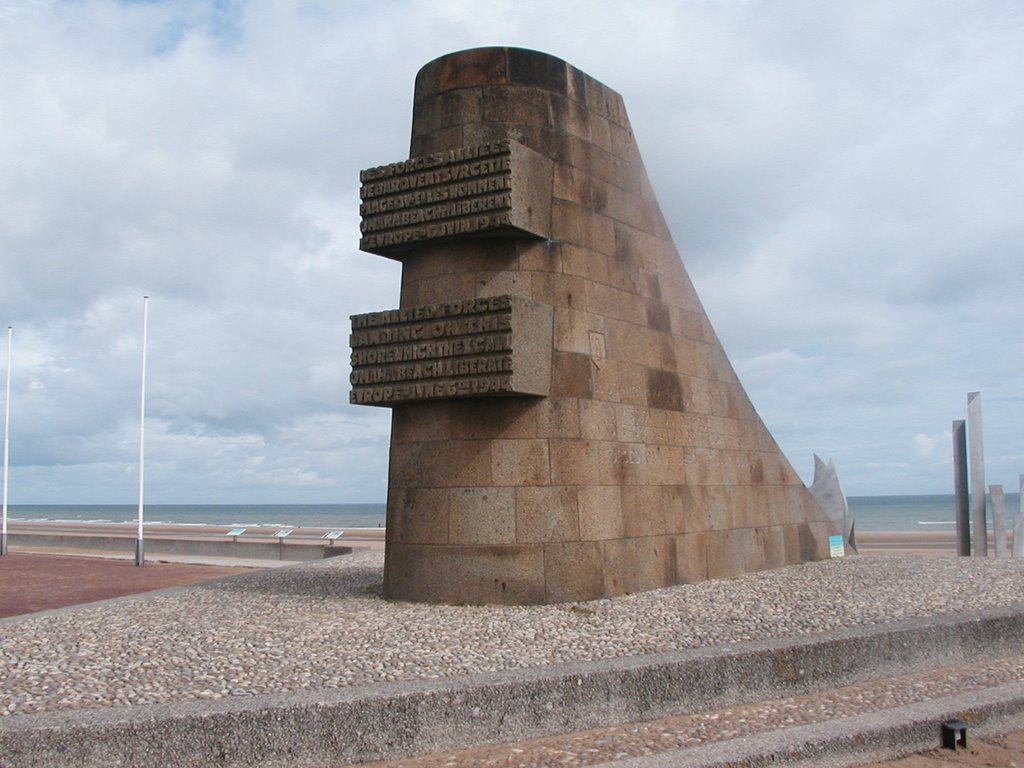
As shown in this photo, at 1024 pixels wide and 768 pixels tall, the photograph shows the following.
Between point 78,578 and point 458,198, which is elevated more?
point 458,198

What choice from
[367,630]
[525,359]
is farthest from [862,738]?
[525,359]

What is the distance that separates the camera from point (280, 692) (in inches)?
235

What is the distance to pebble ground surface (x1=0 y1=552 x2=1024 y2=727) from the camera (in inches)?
255

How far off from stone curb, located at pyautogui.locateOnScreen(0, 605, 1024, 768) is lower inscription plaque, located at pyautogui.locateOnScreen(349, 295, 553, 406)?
11.5ft

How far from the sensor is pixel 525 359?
370 inches

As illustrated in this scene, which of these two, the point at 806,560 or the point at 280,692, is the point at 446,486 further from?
the point at 806,560

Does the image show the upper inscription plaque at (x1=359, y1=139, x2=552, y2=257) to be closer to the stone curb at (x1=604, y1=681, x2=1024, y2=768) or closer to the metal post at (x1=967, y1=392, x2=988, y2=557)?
the stone curb at (x1=604, y1=681, x2=1024, y2=768)

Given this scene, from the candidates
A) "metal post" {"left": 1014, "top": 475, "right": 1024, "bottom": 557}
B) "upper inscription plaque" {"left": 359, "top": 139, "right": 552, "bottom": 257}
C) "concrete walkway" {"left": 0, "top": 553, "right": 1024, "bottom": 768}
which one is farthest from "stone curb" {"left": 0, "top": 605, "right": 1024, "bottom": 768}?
"metal post" {"left": 1014, "top": 475, "right": 1024, "bottom": 557}

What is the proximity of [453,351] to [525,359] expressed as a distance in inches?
30.3

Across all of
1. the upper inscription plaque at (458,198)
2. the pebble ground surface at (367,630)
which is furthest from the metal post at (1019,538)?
the upper inscription plaque at (458,198)

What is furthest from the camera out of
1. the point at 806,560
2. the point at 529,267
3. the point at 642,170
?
the point at 806,560

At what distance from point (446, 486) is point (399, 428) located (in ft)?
3.20

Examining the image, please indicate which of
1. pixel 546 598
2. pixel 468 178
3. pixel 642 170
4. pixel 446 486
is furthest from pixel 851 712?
pixel 642 170

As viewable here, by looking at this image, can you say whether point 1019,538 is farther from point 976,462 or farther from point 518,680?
point 518,680
